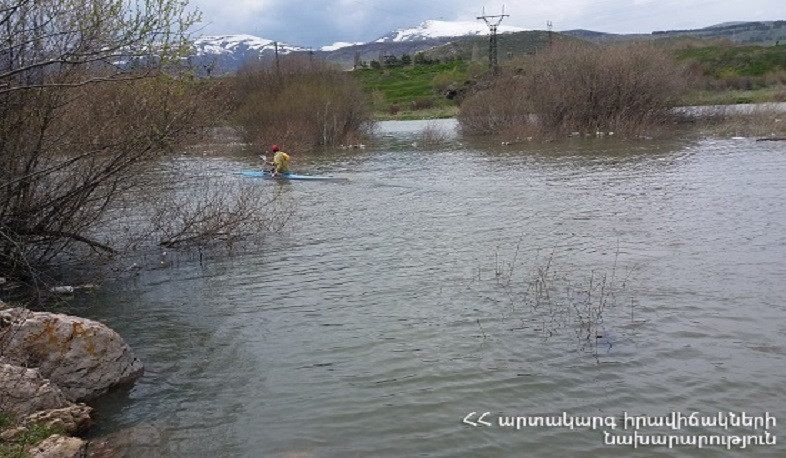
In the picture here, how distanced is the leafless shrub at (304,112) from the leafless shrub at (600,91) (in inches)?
399

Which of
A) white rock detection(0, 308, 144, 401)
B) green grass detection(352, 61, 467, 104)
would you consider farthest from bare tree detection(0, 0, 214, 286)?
green grass detection(352, 61, 467, 104)

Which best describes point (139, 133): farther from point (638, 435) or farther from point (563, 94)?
point (563, 94)

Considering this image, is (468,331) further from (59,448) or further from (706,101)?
(706,101)

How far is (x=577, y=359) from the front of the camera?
31.3 feet

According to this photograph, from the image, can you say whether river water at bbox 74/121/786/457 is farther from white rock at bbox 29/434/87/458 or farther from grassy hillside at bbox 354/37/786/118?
grassy hillside at bbox 354/37/786/118

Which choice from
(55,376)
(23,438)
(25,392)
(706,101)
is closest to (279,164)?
(55,376)

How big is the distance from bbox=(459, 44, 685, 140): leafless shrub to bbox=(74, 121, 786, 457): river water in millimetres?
23526

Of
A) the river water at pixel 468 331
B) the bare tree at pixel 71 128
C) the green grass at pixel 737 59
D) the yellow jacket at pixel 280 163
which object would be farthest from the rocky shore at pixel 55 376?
the green grass at pixel 737 59

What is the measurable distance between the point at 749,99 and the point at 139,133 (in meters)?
60.1

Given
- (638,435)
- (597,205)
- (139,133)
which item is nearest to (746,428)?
(638,435)

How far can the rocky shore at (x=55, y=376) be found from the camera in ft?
23.3

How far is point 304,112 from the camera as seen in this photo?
4691 centimetres

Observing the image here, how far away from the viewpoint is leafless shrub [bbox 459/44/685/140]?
43.6 m

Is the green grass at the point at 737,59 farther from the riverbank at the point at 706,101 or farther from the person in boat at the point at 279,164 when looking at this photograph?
the person in boat at the point at 279,164
